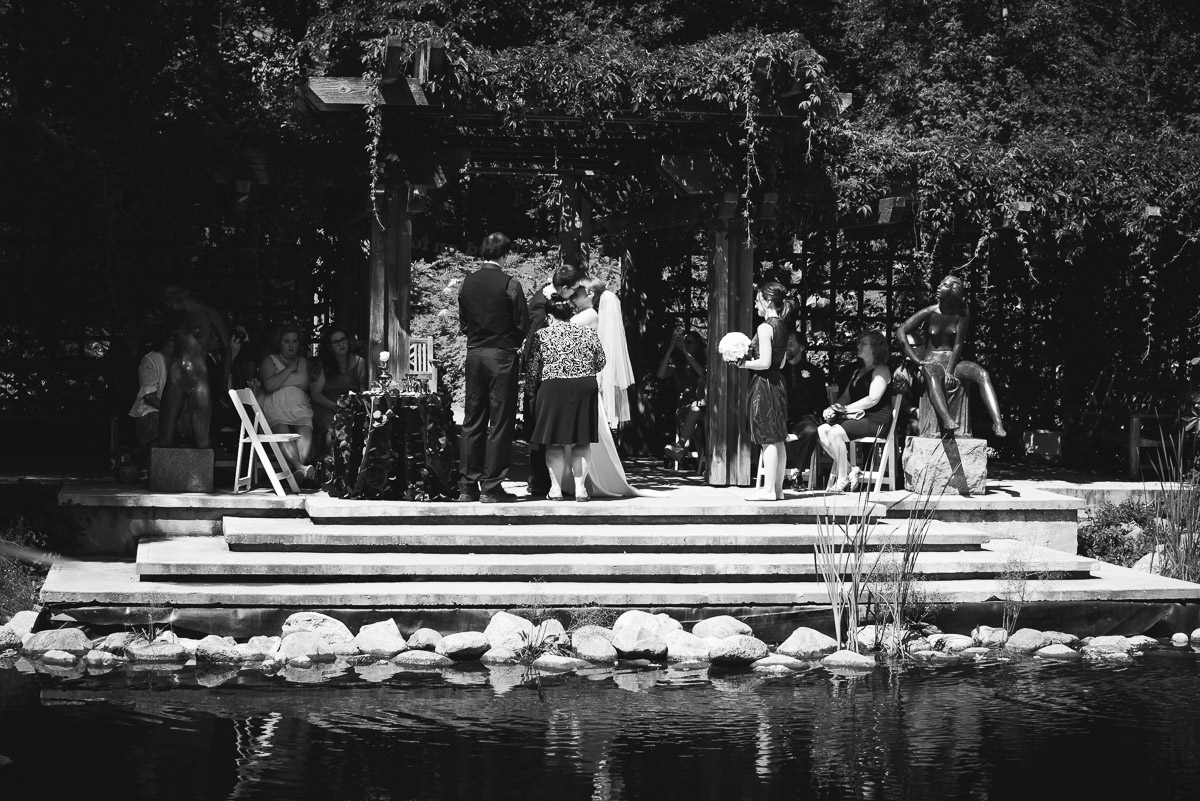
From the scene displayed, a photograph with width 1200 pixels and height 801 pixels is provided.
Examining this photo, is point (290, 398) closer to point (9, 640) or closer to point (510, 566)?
point (510, 566)

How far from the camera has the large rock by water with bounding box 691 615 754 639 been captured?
8109 millimetres

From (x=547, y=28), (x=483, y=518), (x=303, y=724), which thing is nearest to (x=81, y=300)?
(x=483, y=518)

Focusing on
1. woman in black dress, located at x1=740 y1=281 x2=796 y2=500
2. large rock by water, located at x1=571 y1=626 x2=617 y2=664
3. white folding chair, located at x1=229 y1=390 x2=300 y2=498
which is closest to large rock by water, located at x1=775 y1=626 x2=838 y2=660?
large rock by water, located at x1=571 y1=626 x2=617 y2=664

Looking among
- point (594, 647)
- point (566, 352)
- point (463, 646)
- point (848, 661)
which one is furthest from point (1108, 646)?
point (566, 352)

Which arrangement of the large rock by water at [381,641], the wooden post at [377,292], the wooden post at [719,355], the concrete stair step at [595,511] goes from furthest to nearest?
the wooden post at [719,355] → the wooden post at [377,292] → the concrete stair step at [595,511] → the large rock by water at [381,641]

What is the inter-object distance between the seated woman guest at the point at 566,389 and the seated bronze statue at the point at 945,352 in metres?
2.72

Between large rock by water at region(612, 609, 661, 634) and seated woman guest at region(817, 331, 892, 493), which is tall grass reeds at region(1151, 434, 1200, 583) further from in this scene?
large rock by water at region(612, 609, 661, 634)

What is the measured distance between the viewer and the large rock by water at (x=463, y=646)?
7.81 meters

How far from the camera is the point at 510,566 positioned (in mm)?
8516

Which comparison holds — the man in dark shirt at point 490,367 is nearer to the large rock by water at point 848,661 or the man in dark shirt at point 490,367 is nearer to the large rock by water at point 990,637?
the large rock by water at point 848,661

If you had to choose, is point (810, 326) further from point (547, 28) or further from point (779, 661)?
point (779, 661)

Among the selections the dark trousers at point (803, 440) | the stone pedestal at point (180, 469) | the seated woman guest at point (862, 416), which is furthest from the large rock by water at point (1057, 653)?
the stone pedestal at point (180, 469)

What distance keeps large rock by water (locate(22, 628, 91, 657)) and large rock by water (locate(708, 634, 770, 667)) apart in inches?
129

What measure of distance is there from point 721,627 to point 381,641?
1.84 meters
